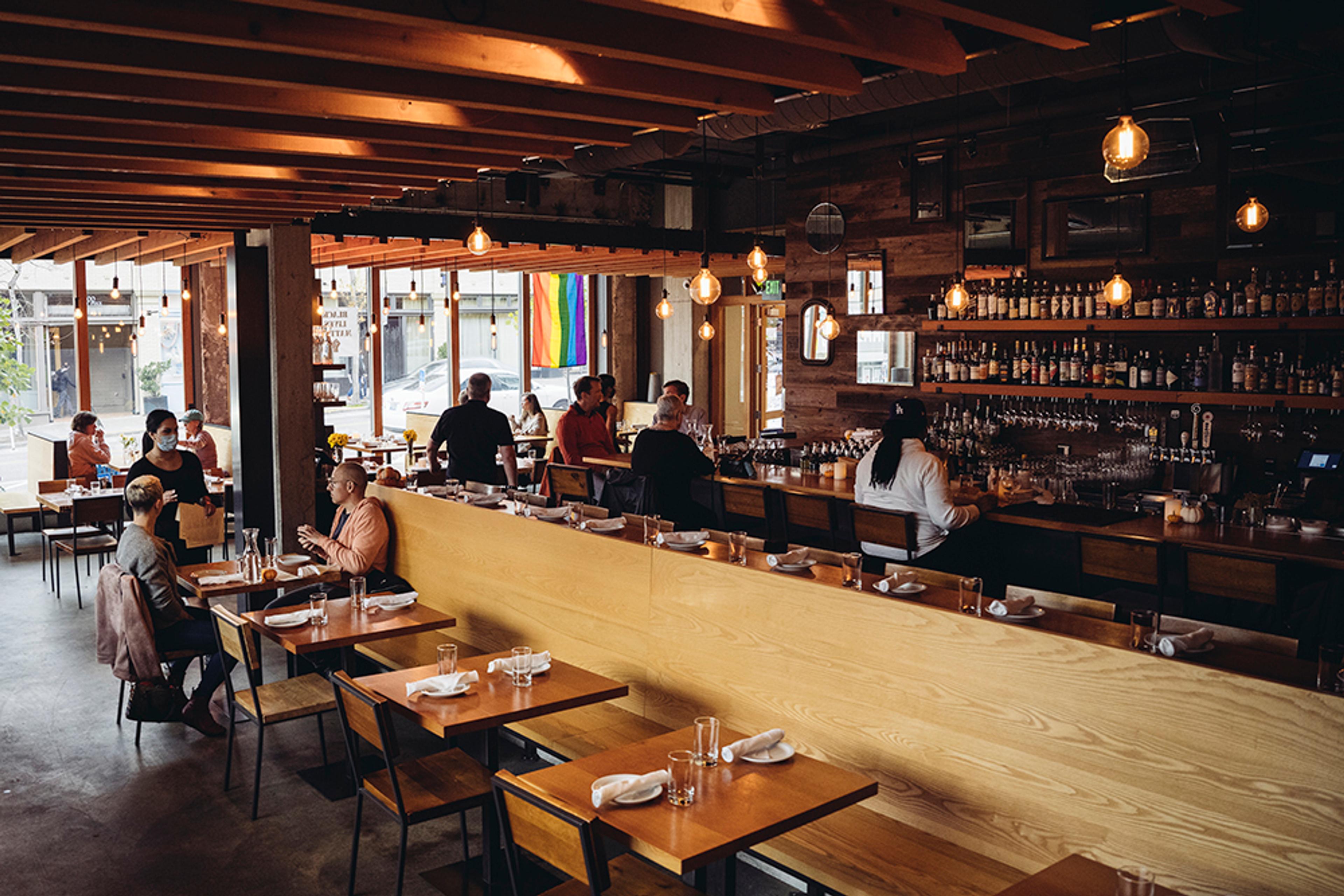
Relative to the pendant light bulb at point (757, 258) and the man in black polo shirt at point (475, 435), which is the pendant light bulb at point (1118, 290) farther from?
the man in black polo shirt at point (475, 435)

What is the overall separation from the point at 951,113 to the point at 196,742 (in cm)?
766

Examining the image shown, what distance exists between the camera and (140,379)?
14.7m

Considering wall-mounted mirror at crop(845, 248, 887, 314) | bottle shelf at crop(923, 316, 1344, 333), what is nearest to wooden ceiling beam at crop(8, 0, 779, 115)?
bottle shelf at crop(923, 316, 1344, 333)

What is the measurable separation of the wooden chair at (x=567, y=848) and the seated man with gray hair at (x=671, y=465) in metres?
3.86

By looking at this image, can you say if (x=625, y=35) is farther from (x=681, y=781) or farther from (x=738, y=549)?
(x=681, y=781)

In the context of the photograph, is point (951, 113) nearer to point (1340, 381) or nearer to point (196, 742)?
point (1340, 381)

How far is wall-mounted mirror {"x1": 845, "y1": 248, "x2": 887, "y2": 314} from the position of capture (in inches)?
A: 388

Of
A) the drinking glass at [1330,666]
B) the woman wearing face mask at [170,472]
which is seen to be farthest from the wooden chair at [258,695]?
the drinking glass at [1330,666]

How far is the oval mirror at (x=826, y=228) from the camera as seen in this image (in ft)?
33.2

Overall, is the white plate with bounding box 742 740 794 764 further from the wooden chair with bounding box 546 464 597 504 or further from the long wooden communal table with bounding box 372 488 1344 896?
the wooden chair with bounding box 546 464 597 504

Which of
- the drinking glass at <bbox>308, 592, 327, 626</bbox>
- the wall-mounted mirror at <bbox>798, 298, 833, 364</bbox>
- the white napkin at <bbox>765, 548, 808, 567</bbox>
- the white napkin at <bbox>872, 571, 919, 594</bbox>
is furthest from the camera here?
the wall-mounted mirror at <bbox>798, 298, 833, 364</bbox>

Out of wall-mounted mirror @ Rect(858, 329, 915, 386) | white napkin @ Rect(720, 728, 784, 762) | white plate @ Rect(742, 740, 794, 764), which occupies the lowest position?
white plate @ Rect(742, 740, 794, 764)

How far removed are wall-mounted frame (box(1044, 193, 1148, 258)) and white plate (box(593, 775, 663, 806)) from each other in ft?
21.1

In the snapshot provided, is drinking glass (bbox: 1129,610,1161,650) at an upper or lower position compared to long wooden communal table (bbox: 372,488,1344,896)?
upper
